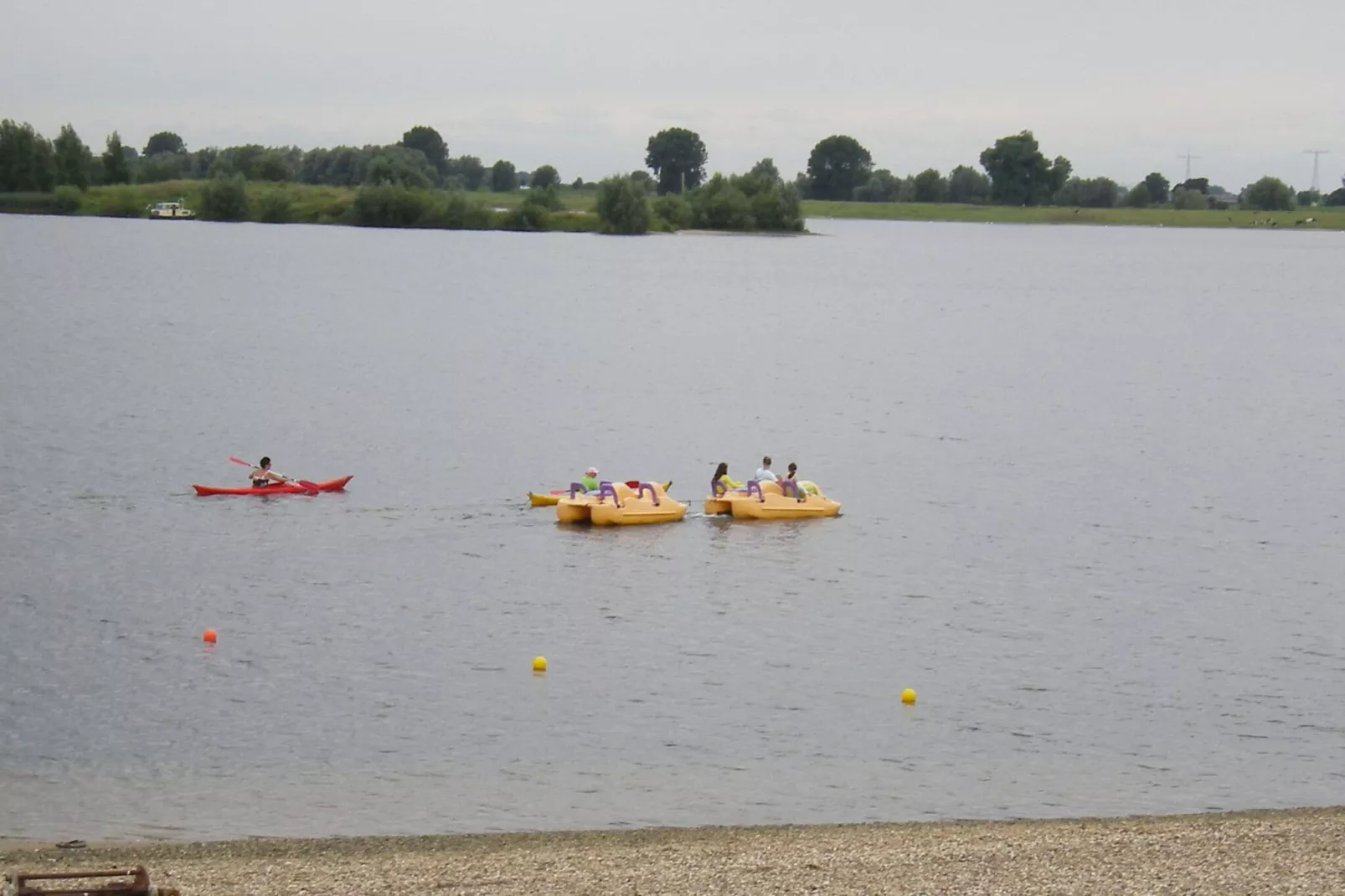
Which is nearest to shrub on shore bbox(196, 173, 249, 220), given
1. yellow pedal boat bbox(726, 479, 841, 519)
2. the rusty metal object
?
yellow pedal boat bbox(726, 479, 841, 519)

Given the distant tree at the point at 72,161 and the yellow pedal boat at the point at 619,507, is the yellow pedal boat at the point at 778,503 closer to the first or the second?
the yellow pedal boat at the point at 619,507

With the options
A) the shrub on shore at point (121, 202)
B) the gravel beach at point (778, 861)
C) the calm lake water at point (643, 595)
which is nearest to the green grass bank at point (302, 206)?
the shrub on shore at point (121, 202)

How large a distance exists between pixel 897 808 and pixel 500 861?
17.4ft

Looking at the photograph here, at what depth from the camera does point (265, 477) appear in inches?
1476

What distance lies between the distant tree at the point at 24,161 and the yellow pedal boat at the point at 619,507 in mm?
137269

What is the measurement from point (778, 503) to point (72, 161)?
5664 inches

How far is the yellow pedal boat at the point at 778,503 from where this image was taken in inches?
Result: 1437

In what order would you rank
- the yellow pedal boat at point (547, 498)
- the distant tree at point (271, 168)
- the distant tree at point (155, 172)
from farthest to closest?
the distant tree at point (155, 172), the distant tree at point (271, 168), the yellow pedal boat at point (547, 498)

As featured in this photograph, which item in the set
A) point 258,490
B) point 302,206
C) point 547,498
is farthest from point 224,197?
point 547,498

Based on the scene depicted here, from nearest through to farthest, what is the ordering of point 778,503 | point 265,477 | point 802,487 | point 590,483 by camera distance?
point 590,483, point 778,503, point 265,477, point 802,487

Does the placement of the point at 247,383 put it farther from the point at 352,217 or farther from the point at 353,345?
the point at 352,217

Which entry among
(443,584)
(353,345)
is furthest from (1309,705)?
(353,345)

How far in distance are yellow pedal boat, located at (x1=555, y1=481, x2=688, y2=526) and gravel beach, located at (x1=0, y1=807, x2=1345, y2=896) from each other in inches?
698

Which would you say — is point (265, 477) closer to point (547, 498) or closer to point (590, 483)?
point (547, 498)
